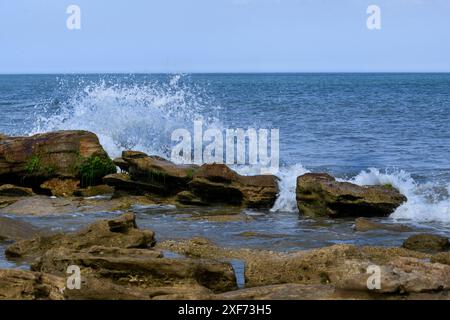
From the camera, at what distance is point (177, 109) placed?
25109 millimetres

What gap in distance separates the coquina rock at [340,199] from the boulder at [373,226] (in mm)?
864

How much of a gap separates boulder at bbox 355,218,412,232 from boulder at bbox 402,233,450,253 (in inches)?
59.2

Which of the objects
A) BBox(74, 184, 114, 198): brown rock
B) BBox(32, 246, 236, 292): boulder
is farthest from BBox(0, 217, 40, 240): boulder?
BBox(74, 184, 114, 198): brown rock

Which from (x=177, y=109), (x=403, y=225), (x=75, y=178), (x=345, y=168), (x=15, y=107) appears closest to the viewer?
(x=403, y=225)

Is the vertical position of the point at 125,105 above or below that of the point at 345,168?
above

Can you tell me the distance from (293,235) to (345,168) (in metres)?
8.39

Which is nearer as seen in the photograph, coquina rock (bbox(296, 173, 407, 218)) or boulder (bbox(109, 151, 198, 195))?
coquina rock (bbox(296, 173, 407, 218))

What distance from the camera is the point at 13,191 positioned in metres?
14.8

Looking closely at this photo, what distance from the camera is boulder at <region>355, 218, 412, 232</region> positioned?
1177 cm

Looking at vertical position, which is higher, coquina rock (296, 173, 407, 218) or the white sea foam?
coquina rock (296, 173, 407, 218)

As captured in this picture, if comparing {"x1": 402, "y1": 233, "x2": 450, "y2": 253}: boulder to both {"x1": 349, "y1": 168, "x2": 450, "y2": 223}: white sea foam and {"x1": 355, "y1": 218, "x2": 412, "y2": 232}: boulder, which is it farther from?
{"x1": 349, "y1": 168, "x2": 450, "y2": 223}: white sea foam

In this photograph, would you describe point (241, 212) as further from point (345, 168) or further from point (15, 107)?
point (15, 107)

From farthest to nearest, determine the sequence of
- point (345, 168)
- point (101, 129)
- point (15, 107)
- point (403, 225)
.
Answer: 1. point (15, 107)
2. point (101, 129)
3. point (345, 168)
4. point (403, 225)

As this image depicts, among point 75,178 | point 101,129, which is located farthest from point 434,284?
point 101,129
